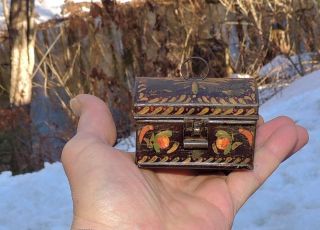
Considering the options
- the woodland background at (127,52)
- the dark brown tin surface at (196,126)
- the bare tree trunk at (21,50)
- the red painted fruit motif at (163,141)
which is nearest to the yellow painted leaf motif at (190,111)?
the dark brown tin surface at (196,126)

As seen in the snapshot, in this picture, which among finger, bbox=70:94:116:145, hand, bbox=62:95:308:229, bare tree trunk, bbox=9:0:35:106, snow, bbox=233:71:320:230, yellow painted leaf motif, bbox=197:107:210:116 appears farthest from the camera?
bare tree trunk, bbox=9:0:35:106

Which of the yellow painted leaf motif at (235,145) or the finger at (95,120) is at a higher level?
the finger at (95,120)

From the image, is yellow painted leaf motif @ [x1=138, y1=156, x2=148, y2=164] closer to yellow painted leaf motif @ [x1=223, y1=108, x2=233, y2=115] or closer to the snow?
yellow painted leaf motif @ [x1=223, y1=108, x2=233, y2=115]

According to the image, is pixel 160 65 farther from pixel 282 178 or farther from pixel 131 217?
pixel 131 217

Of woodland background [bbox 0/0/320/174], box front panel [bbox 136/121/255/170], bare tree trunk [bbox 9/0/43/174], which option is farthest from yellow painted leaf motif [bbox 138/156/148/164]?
bare tree trunk [bbox 9/0/43/174]

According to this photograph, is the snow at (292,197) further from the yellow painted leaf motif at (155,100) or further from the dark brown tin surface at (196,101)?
the yellow painted leaf motif at (155,100)

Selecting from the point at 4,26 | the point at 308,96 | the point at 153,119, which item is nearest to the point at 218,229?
the point at 153,119

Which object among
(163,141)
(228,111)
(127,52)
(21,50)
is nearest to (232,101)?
(228,111)
